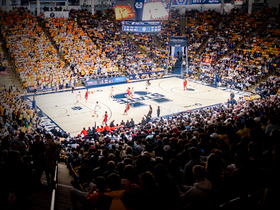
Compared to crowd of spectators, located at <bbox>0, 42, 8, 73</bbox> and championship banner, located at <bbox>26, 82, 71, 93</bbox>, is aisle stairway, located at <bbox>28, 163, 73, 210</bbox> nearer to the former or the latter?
championship banner, located at <bbox>26, 82, 71, 93</bbox>

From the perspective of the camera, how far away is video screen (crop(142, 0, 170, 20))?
33.9 metres

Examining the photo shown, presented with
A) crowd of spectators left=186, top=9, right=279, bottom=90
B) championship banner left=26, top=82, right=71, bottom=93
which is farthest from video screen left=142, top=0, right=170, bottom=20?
championship banner left=26, top=82, right=71, bottom=93

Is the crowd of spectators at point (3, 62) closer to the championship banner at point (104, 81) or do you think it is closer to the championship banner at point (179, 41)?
the championship banner at point (104, 81)

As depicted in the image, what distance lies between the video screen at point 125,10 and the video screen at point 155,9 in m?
1.57

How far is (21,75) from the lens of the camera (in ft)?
92.5

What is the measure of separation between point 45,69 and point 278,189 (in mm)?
29951

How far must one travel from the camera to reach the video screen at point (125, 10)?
33.9 meters

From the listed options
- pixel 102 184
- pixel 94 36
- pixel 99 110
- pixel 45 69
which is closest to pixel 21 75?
pixel 45 69

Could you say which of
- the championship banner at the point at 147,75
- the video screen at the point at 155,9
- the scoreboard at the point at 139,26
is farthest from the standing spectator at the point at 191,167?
the scoreboard at the point at 139,26

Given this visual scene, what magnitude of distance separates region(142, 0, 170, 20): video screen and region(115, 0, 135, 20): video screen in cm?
157

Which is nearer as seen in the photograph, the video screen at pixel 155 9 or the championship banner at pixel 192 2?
the video screen at pixel 155 9

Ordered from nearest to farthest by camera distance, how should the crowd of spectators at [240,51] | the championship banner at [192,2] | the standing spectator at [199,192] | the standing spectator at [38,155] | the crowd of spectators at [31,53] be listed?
1. the standing spectator at [199,192]
2. the standing spectator at [38,155]
3. the crowd of spectators at [31,53]
4. the crowd of spectators at [240,51]
5. the championship banner at [192,2]

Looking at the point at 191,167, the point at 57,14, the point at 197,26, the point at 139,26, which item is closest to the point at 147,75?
the point at 139,26

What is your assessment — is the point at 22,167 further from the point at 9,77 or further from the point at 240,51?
the point at 240,51
